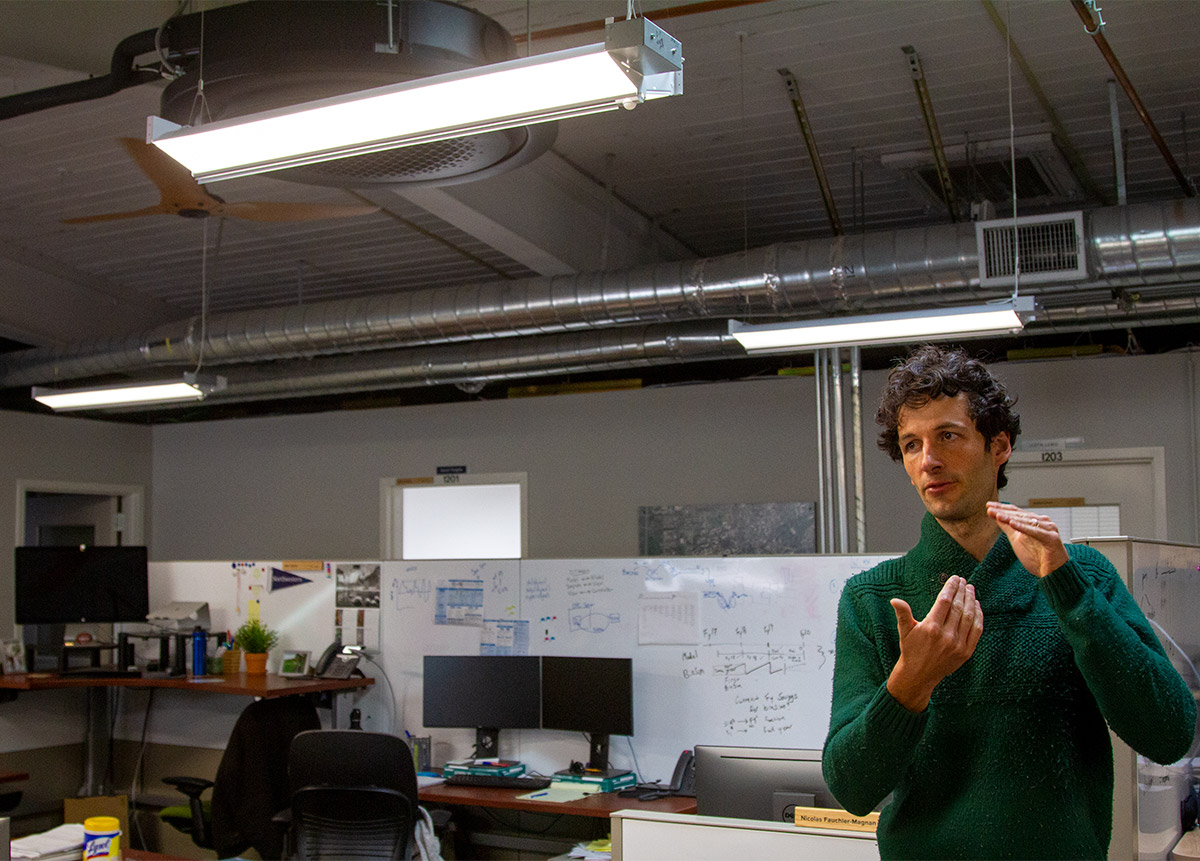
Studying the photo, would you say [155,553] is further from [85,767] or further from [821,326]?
[821,326]

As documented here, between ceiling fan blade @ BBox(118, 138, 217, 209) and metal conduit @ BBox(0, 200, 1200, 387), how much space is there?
1.46 m

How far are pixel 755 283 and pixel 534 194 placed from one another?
1229 millimetres

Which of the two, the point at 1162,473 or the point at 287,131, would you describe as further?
the point at 1162,473

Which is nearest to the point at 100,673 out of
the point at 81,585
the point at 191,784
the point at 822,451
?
the point at 81,585

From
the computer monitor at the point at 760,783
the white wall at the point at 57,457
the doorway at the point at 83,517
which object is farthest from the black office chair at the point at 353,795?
the doorway at the point at 83,517

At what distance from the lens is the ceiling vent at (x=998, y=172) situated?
498 cm

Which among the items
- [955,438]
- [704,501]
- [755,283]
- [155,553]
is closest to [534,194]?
[755,283]

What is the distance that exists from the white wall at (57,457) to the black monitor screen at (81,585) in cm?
188

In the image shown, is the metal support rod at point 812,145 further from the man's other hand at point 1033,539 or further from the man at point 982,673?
Answer: the man's other hand at point 1033,539

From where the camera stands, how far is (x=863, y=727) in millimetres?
1251

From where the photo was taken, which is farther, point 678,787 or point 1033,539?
point 678,787

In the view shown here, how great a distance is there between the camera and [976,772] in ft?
4.17

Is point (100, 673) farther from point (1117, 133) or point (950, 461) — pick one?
point (950, 461)

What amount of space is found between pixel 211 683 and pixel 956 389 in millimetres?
5069
